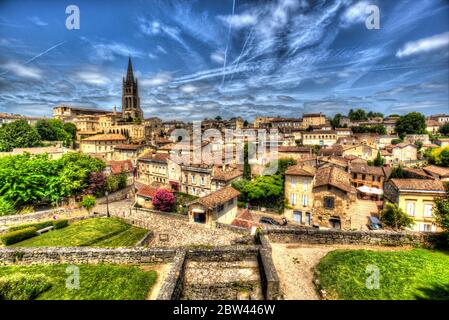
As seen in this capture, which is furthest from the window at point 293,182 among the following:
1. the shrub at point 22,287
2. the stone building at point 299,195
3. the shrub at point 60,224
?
the shrub at point 60,224

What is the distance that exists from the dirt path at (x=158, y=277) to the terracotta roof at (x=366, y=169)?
1499 inches

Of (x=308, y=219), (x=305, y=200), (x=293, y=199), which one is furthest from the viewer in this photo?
(x=293, y=199)

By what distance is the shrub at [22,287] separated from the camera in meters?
7.00

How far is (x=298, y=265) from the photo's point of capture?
895cm

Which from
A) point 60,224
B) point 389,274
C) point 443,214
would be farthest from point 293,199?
point 60,224

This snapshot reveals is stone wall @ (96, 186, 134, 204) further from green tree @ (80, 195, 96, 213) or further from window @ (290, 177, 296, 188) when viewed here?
window @ (290, 177, 296, 188)

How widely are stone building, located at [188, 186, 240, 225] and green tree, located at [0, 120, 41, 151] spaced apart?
5716 cm

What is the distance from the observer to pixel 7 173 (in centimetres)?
2183

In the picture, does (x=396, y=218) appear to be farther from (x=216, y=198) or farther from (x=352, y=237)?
(x=216, y=198)

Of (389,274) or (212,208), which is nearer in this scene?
→ (389,274)

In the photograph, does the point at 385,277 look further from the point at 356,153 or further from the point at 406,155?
the point at 406,155

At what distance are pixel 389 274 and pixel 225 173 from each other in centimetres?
2593

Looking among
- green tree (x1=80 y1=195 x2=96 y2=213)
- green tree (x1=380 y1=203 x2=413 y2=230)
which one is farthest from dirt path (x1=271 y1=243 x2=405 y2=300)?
green tree (x1=80 y1=195 x2=96 y2=213)

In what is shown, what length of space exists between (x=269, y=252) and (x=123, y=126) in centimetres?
8237
